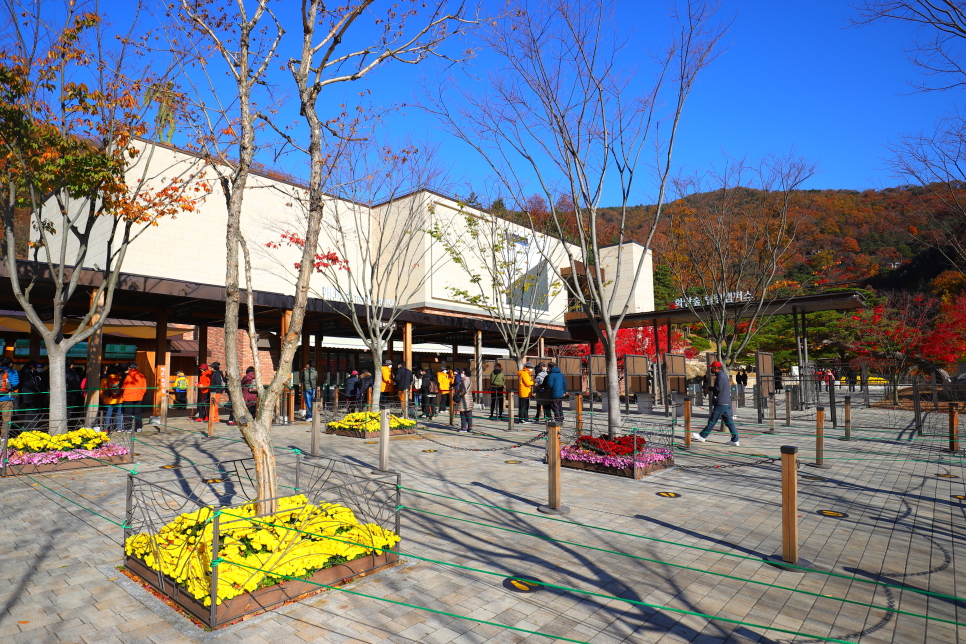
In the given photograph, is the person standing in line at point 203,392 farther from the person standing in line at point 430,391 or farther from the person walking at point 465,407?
the person walking at point 465,407

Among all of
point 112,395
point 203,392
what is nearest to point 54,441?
point 112,395

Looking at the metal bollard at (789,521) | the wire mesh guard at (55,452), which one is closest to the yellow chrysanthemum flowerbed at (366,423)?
the wire mesh guard at (55,452)

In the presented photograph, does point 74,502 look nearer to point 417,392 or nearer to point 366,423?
point 366,423

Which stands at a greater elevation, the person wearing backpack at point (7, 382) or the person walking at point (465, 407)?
the person wearing backpack at point (7, 382)

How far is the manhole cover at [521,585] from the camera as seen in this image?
15.0 ft

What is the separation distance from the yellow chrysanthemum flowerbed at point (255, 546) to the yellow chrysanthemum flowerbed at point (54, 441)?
575 cm

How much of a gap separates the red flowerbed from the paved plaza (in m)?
0.62

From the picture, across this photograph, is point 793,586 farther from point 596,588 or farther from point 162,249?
point 162,249

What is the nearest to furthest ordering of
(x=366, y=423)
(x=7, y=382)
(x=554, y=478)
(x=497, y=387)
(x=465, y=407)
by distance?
(x=554, y=478), (x=7, y=382), (x=366, y=423), (x=465, y=407), (x=497, y=387)

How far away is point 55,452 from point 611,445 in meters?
9.31

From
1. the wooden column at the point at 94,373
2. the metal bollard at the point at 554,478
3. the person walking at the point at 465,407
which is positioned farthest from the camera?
the person walking at the point at 465,407

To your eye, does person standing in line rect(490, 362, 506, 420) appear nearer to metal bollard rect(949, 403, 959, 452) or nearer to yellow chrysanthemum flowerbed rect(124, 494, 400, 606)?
metal bollard rect(949, 403, 959, 452)

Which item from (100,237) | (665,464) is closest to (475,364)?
(665,464)

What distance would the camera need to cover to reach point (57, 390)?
1033 centimetres
